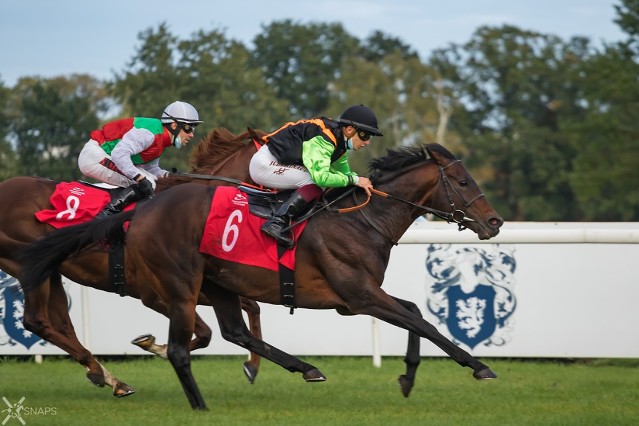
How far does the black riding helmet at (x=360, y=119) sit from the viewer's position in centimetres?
703

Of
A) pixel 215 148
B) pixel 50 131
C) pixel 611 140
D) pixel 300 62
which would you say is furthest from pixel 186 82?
pixel 300 62

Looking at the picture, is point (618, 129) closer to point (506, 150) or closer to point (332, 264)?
point (506, 150)

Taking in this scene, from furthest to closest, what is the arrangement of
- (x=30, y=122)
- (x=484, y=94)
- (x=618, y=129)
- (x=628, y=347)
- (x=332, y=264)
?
(x=484, y=94) < (x=618, y=129) < (x=30, y=122) < (x=628, y=347) < (x=332, y=264)

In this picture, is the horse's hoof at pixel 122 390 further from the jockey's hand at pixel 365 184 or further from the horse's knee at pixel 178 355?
the jockey's hand at pixel 365 184

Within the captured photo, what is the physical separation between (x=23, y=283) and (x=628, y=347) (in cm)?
494

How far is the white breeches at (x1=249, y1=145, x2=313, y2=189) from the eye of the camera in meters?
7.18

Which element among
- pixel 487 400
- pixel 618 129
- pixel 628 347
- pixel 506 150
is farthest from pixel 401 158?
pixel 506 150

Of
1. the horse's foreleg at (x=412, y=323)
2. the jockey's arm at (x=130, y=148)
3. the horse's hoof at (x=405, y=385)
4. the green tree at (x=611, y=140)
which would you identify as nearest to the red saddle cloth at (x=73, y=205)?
the jockey's arm at (x=130, y=148)

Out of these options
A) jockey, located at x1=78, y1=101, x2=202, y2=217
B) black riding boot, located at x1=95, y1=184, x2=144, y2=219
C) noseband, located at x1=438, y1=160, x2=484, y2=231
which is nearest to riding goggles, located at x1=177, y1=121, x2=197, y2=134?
jockey, located at x1=78, y1=101, x2=202, y2=217

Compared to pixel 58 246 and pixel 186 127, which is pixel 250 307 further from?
pixel 58 246

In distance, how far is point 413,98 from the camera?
188ft

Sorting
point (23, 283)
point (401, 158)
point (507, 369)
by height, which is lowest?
point (507, 369)

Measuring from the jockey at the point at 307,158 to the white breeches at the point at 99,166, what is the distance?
126cm

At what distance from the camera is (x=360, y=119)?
277 inches
